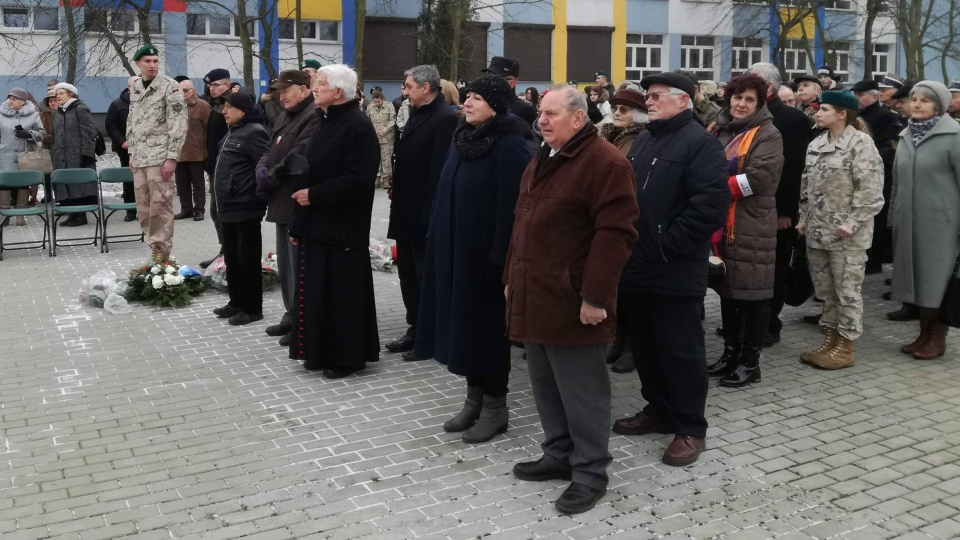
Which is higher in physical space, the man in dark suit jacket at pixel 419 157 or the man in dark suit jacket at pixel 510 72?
the man in dark suit jacket at pixel 510 72

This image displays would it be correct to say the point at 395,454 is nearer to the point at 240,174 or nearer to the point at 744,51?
the point at 240,174

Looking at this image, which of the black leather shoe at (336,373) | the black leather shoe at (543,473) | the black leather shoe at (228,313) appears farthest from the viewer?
the black leather shoe at (228,313)

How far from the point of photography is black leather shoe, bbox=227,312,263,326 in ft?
27.6

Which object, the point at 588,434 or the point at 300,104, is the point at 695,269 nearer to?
the point at 588,434

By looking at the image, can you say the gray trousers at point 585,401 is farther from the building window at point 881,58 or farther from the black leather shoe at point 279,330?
the building window at point 881,58

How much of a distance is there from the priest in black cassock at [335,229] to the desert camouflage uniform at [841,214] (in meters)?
3.07

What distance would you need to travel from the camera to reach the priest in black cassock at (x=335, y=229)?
665 centimetres

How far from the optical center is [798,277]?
821 cm

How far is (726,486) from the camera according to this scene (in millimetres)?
4871

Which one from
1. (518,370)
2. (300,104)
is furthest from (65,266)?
(518,370)

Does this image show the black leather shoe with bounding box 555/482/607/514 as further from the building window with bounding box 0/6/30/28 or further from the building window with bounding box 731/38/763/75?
the building window with bounding box 731/38/763/75

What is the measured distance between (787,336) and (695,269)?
3.07m

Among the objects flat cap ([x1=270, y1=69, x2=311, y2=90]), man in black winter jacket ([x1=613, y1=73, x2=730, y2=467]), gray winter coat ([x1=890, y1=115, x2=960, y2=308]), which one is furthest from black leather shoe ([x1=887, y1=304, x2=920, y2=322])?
flat cap ([x1=270, y1=69, x2=311, y2=90])

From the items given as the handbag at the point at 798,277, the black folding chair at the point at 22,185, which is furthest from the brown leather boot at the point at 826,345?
the black folding chair at the point at 22,185
